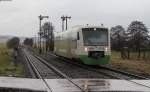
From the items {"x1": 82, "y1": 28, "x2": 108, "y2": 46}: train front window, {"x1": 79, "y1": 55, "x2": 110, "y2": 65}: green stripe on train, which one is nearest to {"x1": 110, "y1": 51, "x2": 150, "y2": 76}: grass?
{"x1": 79, "y1": 55, "x2": 110, "y2": 65}: green stripe on train

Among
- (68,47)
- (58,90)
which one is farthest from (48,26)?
(58,90)

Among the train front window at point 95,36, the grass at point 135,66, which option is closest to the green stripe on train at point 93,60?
the train front window at point 95,36

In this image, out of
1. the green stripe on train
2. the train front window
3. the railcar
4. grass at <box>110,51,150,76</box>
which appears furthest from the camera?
the train front window

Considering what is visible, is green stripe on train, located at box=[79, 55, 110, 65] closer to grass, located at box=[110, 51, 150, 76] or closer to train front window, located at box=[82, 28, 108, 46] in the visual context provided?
train front window, located at box=[82, 28, 108, 46]

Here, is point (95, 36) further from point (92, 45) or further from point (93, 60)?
point (93, 60)

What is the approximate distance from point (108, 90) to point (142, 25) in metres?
107

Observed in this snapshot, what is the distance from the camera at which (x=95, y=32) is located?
3494 cm

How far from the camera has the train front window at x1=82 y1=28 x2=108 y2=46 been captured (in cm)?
3445

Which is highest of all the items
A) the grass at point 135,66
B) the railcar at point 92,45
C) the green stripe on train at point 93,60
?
the railcar at point 92,45

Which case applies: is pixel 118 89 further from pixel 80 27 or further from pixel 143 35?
pixel 143 35

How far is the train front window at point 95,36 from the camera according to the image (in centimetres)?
3445

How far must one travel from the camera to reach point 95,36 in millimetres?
34750

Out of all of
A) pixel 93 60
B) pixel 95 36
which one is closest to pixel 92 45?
pixel 95 36

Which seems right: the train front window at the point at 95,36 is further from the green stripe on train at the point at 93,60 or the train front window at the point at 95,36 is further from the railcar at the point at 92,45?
the green stripe on train at the point at 93,60
